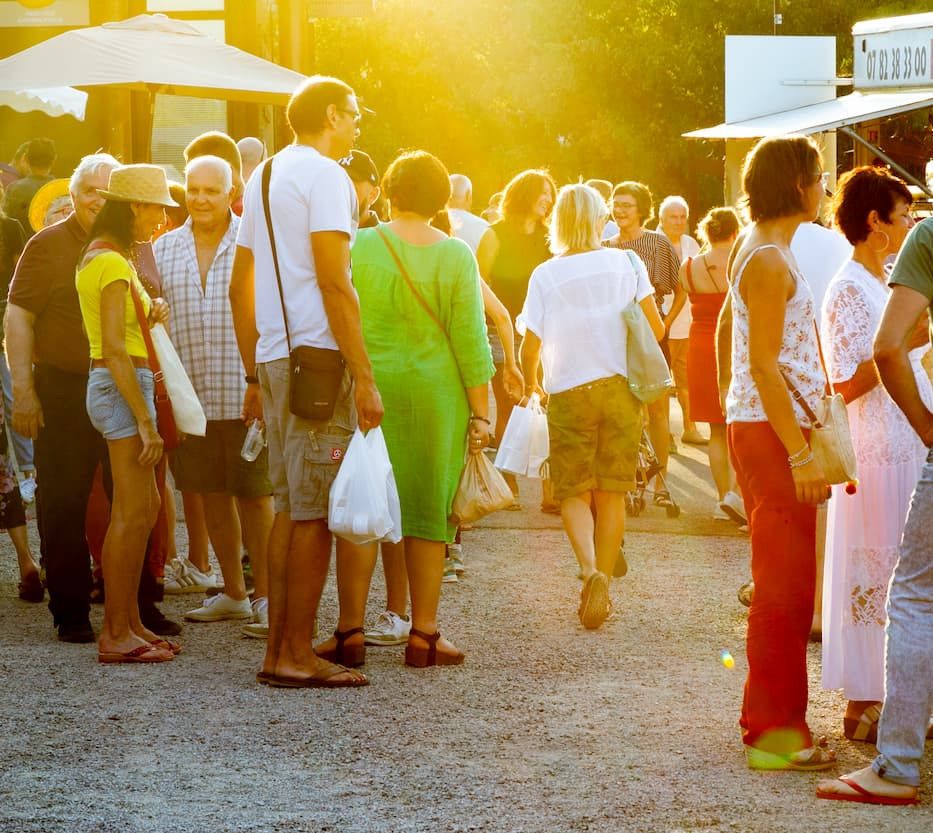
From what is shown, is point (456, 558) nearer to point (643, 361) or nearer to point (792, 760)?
point (643, 361)

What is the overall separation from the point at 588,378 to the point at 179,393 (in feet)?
5.96

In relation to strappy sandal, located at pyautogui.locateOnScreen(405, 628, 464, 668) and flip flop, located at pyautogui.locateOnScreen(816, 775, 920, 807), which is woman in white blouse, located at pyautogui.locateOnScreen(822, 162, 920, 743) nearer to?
flip flop, located at pyautogui.locateOnScreen(816, 775, 920, 807)

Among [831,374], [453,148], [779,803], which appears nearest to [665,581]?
[831,374]

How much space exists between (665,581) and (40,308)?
10.3 feet

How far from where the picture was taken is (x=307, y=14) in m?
17.1

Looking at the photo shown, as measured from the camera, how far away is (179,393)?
21.0 feet

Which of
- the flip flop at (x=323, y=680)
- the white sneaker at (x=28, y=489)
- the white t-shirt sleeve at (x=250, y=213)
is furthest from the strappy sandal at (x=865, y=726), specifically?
the white sneaker at (x=28, y=489)

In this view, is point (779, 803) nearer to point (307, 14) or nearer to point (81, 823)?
point (81, 823)

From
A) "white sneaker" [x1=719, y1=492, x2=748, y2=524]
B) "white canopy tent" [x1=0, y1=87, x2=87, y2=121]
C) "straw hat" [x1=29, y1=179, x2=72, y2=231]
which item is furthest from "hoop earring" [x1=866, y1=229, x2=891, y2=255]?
"white canopy tent" [x1=0, y1=87, x2=87, y2=121]

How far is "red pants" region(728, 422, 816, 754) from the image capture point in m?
4.88

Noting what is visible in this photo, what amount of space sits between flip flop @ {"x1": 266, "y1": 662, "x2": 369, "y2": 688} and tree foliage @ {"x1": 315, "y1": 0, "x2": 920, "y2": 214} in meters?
28.3

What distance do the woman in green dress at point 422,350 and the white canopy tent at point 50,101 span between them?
26.8ft

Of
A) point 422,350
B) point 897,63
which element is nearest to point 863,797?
point 422,350

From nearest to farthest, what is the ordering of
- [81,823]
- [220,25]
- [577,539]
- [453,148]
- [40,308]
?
1. [81,823]
2. [40,308]
3. [577,539]
4. [220,25]
5. [453,148]
